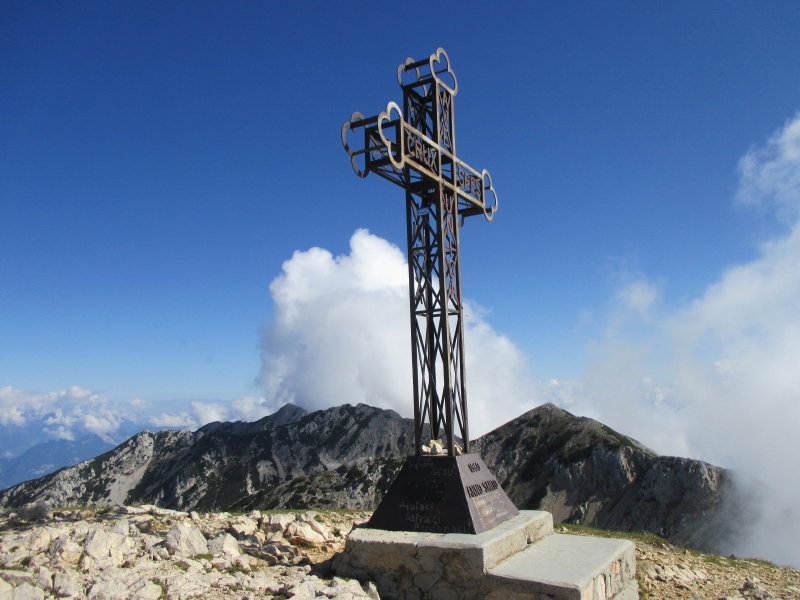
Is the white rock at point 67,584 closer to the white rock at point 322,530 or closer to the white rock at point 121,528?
the white rock at point 121,528

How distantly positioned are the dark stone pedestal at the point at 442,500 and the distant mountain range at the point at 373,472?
2272 inches

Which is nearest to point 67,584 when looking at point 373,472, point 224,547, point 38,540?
point 38,540

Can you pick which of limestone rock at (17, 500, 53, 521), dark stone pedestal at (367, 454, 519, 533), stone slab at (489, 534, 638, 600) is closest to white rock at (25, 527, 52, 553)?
limestone rock at (17, 500, 53, 521)

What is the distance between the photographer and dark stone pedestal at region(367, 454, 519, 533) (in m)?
9.59

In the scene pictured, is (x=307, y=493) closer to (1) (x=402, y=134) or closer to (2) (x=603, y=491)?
(2) (x=603, y=491)

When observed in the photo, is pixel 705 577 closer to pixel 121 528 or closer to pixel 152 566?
pixel 152 566

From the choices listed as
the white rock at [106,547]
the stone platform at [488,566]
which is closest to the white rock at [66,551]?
the white rock at [106,547]

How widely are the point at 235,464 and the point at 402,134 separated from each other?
119 metres

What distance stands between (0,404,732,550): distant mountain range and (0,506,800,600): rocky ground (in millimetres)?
54131

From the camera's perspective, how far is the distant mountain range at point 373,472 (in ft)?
207

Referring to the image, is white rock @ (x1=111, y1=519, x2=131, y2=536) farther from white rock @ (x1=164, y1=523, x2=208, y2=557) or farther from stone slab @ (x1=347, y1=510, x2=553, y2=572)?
stone slab @ (x1=347, y1=510, x2=553, y2=572)

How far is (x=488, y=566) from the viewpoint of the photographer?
855 centimetres

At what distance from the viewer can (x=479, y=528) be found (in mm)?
9414

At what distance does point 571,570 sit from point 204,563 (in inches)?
218
